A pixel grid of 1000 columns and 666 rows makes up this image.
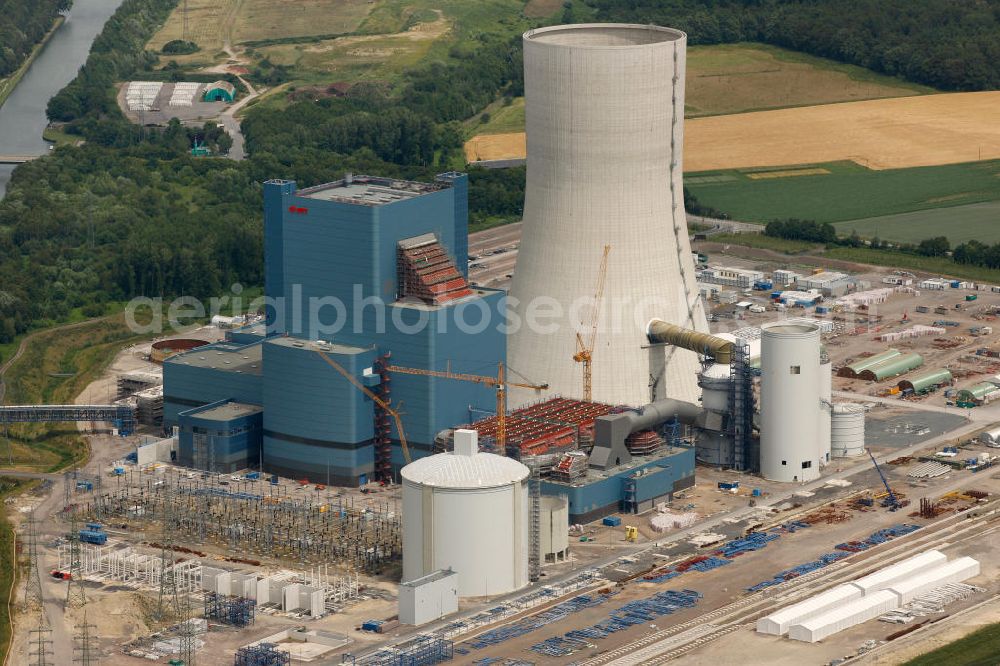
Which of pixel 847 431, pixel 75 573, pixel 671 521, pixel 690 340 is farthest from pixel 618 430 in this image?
pixel 75 573

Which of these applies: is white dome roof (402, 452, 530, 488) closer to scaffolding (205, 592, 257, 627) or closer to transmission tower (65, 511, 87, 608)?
scaffolding (205, 592, 257, 627)

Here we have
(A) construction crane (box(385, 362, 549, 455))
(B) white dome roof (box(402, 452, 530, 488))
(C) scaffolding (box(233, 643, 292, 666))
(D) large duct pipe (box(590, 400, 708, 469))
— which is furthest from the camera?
(D) large duct pipe (box(590, 400, 708, 469))

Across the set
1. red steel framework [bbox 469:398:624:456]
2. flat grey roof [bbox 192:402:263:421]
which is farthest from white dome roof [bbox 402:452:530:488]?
flat grey roof [bbox 192:402:263:421]

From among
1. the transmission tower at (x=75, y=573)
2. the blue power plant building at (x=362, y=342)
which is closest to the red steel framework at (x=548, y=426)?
the blue power plant building at (x=362, y=342)

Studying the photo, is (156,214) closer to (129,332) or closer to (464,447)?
(129,332)

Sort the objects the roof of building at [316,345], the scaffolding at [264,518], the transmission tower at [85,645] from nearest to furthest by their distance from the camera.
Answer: the transmission tower at [85,645] → the scaffolding at [264,518] → the roof of building at [316,345]

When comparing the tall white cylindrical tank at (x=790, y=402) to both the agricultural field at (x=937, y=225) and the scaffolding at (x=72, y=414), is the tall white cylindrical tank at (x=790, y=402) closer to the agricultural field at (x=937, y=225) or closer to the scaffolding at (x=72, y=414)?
the scaffolding at (x=72, y=414)
